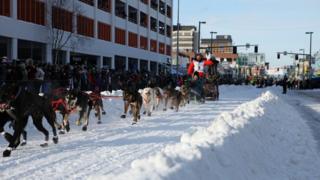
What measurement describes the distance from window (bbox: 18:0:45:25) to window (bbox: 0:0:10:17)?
138 cm

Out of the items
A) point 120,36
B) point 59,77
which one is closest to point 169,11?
point 120,36

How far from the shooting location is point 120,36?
5800cm

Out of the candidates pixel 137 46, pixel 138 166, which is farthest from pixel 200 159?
pixel 137 46

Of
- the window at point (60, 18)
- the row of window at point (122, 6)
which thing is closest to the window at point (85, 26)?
the row of window at point (122, 6)

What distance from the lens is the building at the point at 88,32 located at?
3497 centimetres

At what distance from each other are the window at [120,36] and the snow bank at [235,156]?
43587 millimetres

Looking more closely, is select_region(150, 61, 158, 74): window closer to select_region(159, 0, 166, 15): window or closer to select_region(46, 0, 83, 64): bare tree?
select_region(159, 0, 166, 15): window

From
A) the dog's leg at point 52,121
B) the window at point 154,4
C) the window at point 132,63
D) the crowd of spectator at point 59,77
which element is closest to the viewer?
the dog's leg at point 52,121

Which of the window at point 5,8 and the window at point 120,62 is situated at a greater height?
the window at point 5,8

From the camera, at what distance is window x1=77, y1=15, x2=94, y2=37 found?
4481cm

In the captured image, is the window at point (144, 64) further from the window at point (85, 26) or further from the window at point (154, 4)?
the window at point (85, 26)

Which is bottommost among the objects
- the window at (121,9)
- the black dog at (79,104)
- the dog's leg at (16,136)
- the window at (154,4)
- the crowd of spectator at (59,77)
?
the dog's leg at (16,136)

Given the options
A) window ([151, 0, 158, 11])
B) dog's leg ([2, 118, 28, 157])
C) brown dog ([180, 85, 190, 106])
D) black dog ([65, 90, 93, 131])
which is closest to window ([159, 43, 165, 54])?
window ([151, 0, 158, 11])

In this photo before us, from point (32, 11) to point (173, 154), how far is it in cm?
3178
